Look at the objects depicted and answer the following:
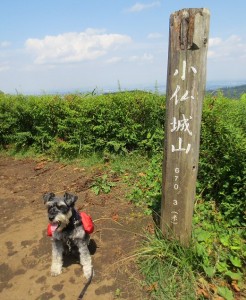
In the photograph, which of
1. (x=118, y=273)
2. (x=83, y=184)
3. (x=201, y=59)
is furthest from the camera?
(x=83, y=184)

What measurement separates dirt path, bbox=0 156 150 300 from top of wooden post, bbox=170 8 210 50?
3.14 m

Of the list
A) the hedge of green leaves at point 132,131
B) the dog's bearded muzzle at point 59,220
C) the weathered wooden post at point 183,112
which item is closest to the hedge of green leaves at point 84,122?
the hedge of green leaves at point 132,131

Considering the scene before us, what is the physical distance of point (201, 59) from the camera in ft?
10.9

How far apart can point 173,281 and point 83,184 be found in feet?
11.8

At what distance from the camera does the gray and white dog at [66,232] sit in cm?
380

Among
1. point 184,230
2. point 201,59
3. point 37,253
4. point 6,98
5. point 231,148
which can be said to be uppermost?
point 201,59

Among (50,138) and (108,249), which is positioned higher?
(50,138)

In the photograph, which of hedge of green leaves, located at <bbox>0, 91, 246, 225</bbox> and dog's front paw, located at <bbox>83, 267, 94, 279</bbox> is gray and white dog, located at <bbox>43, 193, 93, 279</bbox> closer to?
dog's front paw, located at <bbox>83, 267, 94, 279</bbox>

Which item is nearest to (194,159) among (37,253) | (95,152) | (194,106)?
(194,106)

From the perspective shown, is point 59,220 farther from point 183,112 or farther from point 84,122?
point 84,122

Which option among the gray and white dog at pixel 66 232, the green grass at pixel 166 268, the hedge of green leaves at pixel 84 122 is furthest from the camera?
the hedge of green leaves at pixel 84 122

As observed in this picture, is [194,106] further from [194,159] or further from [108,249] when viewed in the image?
[108,249]

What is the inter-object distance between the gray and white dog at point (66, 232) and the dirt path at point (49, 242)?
0.59 ft

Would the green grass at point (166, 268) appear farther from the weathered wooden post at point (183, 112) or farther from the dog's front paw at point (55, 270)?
the dog's front paw at point (55, 270)
